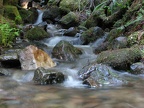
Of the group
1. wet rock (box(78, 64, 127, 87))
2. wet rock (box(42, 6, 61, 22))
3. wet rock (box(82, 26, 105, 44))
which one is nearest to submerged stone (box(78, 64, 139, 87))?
wet rock (box(78, 64, 127, 87))

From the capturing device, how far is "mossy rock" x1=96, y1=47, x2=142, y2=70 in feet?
20.6

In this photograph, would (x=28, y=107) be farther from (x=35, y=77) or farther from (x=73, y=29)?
(x=73, y=29)

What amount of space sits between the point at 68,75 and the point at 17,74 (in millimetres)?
1258

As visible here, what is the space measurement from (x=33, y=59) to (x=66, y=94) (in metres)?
2.33

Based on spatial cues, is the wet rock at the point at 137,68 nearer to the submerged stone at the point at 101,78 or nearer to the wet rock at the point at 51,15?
the submerged stone at the point at 101,78

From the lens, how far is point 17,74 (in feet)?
20.1

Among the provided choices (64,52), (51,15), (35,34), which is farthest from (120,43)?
(51,15)

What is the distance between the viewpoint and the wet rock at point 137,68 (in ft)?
19.4

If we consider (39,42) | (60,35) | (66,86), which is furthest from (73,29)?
(66,86)

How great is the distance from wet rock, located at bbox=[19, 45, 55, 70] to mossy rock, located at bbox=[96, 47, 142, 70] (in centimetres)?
145

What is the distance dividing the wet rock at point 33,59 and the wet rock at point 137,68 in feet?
7.16

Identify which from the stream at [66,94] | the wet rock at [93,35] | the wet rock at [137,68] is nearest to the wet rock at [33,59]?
the stream at [66,94]

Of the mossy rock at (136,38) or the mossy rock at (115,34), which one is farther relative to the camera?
the mossy rock at (115,34)

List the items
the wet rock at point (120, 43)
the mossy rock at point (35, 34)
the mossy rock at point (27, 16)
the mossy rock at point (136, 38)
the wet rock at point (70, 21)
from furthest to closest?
the mossy rock at point (27, 16)
the wet rock at point (70, 21)
the mossy rock at point (35, 34)
the wet rock at point (120, 43)
the mossy rock at point (136, 38)
